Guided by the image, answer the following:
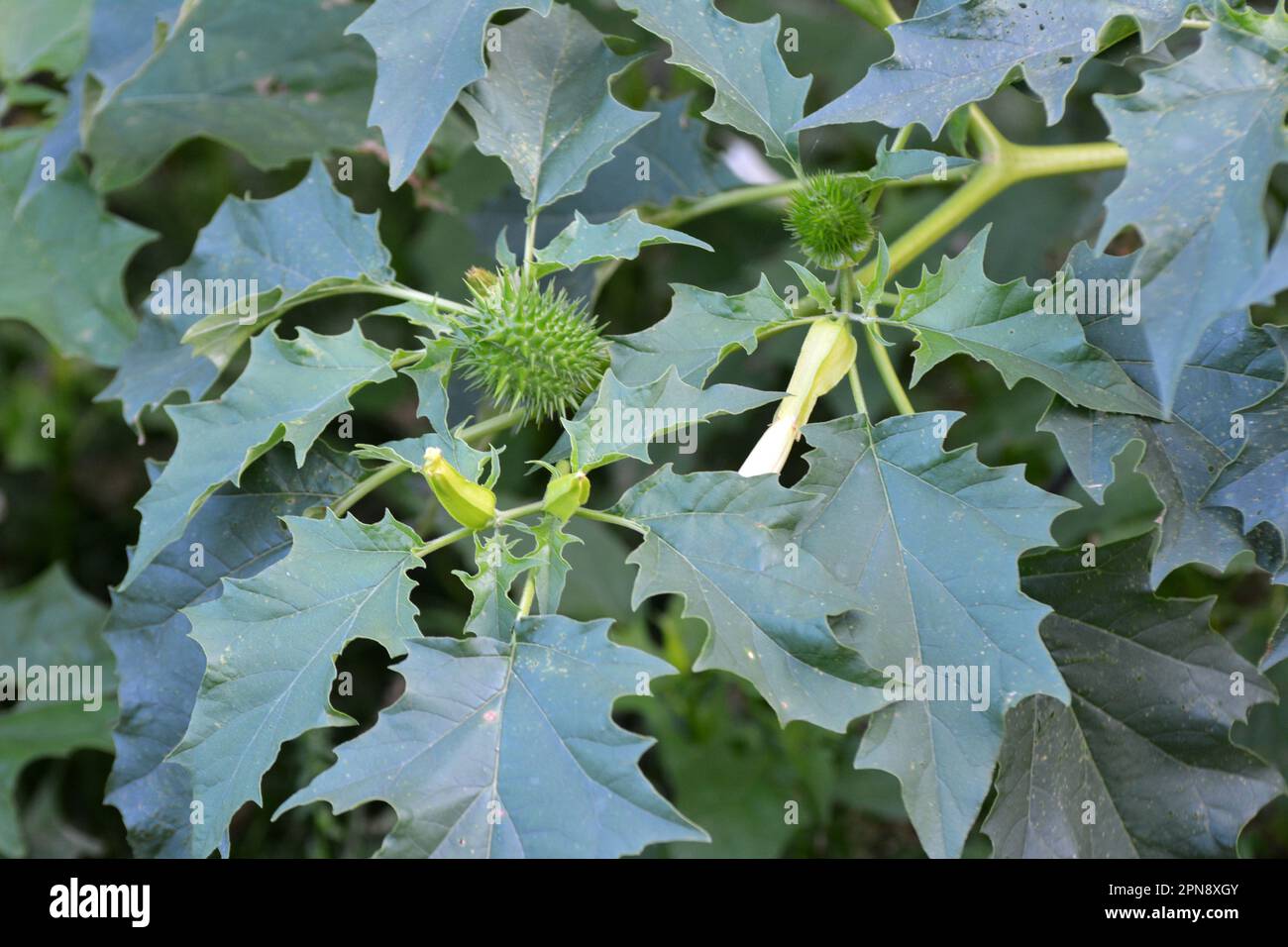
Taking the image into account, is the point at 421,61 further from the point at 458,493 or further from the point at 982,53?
the point at 982,53

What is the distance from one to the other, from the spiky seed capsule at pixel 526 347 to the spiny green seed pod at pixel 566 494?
110mm

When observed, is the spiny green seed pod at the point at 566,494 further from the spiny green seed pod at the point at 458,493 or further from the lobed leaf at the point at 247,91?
the lobed leaf at the point at 247,91

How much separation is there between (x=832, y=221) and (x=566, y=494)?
1.40ft

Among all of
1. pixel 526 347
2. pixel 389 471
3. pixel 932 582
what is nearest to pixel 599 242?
pixel 526 347

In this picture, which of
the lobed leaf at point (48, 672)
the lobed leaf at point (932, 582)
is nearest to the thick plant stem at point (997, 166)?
the lobed leaf at point (932, 582)

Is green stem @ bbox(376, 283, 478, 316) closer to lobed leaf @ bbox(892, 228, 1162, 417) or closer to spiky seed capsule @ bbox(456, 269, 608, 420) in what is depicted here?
spiky seed capsule @ bbox(456, 269, 608, 420)

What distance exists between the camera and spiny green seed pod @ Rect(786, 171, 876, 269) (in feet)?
4.12

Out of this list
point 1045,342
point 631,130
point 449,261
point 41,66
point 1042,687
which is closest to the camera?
point 1042,687

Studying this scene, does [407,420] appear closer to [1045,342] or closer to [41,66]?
[41,66]

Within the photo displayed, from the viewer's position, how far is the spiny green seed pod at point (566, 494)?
110 cm

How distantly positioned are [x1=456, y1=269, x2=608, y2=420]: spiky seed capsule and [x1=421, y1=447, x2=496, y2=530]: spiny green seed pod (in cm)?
13

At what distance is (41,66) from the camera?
1.97 meters

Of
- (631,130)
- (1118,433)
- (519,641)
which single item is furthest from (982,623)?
(631,130)

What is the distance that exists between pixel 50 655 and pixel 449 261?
1126mm
